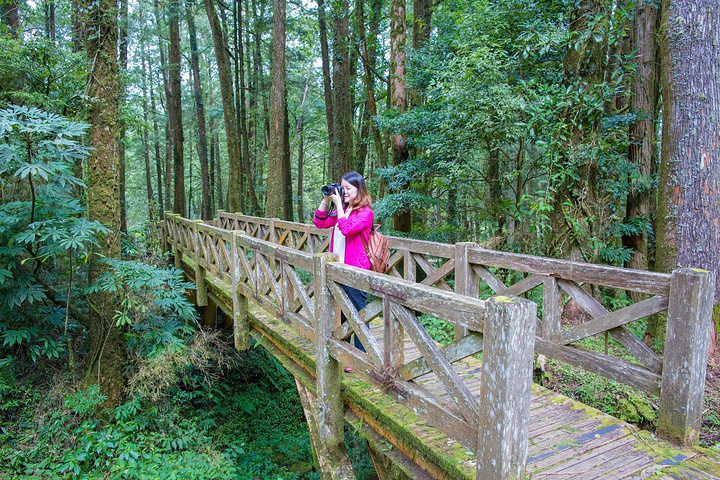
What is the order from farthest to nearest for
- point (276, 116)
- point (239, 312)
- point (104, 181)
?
point (276, 116) → point (239, 312) → point (104, 181)

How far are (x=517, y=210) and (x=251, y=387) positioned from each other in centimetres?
721

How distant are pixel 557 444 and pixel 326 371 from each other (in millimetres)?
1922

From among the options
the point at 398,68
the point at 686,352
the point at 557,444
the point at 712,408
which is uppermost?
the point at 398,68

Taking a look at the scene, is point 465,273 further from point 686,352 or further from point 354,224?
point 686,352

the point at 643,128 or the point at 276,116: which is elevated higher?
the point at 276,116

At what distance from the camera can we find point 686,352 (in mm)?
2840

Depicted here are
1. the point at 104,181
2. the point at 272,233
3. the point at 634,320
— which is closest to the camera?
the point at 634,320

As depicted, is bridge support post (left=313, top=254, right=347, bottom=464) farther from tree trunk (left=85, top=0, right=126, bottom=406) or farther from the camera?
tree trunk (left=85, top=0, right=126, bottom=406)

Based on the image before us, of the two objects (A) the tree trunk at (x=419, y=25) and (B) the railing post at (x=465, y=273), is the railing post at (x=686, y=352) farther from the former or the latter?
(A) the tree trunk at (x=419, y=25)

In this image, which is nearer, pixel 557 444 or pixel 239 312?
pixel 557 444

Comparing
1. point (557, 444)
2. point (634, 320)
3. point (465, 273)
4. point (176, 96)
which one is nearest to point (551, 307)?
point (634, 320)

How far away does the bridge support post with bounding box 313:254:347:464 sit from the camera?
370 cm

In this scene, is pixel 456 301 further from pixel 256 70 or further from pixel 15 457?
pixel 256 70

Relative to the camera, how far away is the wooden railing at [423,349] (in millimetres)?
2021
